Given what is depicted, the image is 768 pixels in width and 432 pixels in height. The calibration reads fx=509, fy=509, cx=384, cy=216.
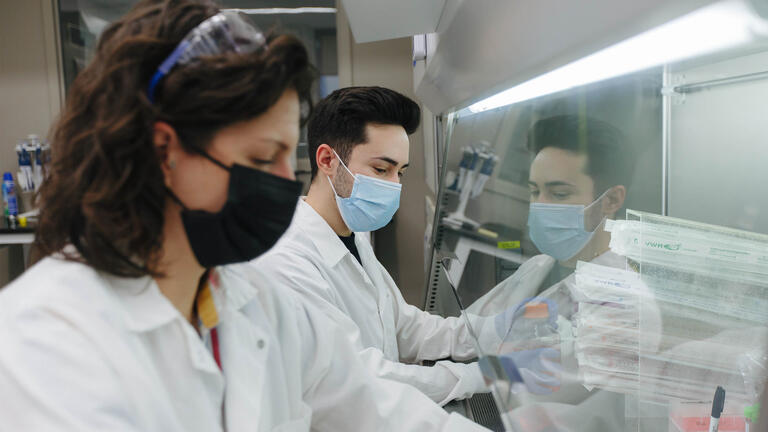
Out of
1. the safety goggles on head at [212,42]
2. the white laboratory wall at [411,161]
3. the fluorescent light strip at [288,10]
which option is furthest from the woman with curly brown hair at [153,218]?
the fluorescent light strip at [288,10]

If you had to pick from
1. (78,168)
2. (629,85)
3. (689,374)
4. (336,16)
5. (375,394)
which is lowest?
(375,394)

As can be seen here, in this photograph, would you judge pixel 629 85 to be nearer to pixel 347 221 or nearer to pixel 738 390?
pixel 738 390

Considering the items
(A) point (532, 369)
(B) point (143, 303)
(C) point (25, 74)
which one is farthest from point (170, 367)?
(C) point (25, 74)

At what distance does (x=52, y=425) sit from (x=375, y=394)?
61 cm

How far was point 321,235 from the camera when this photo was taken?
156 cm

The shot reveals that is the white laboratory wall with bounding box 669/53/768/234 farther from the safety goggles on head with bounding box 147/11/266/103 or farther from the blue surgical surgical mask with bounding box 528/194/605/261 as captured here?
the safety goggles on head with bounding box 147/11/266/103

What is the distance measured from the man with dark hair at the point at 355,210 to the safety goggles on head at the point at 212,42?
79 cm

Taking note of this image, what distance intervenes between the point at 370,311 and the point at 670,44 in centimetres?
115

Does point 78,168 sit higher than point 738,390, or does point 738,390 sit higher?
point 78,168

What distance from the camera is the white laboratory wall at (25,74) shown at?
12.1 ft

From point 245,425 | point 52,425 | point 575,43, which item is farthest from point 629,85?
point 52,425

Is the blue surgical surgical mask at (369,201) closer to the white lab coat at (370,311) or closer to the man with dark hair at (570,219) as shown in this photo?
the white lab coat at (370,311)

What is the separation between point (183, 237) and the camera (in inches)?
29.9

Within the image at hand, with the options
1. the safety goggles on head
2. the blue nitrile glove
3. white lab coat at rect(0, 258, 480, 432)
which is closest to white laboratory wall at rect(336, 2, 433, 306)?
the blue nitrile glove
